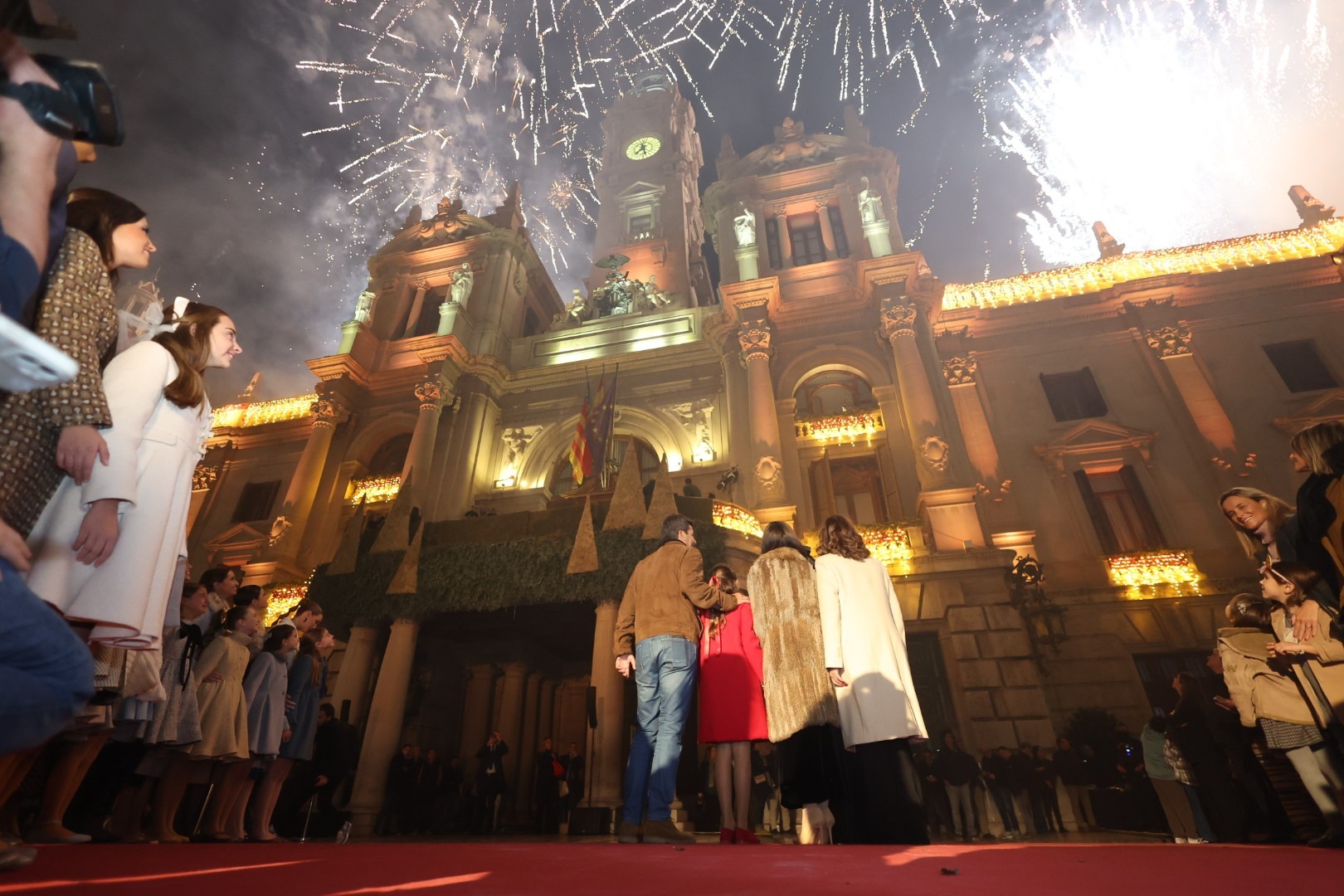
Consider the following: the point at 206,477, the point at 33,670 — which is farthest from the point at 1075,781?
the point at 206,477

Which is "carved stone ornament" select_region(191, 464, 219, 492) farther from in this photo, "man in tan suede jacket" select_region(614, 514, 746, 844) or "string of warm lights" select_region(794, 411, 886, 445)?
"man in tan suede jacket" select_region(614, 514, 746, 844)

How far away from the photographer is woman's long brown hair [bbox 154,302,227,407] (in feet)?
9.52

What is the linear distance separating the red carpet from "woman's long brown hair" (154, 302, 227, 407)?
188 cm

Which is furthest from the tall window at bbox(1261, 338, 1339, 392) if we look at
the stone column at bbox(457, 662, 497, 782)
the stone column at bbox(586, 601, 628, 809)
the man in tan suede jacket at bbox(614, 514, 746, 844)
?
the stone column at bbox(457, 662, 497, 782)

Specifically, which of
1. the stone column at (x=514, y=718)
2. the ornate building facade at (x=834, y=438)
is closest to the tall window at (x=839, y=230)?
the ornate building facade at (x=834, y=438)

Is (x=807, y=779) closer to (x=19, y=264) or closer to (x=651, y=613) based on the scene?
(x=651, y=613)

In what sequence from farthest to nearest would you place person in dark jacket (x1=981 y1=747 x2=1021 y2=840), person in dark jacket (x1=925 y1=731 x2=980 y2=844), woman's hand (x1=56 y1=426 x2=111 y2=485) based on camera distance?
person in dark jacket (x1=981 y1=747 x2=1021 y2=840) < person in dark jacket (x1=925 y1=731 x2=980 y2=844) < woman's hand (x1=56 y1=426 x2=111 y2=485)

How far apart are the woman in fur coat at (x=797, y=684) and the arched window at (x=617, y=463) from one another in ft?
45.3

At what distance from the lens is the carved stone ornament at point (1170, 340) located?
16.7m

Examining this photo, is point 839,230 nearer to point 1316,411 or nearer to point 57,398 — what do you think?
point 1316,411

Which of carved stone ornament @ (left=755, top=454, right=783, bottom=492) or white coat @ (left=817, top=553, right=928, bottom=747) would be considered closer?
white coat @ (left=817, top=553, right=928, bottom=747)

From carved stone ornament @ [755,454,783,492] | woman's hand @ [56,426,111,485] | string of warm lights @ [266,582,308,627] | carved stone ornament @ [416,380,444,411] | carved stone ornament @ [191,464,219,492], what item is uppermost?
carved stone ornament @ [416,380,444,411]

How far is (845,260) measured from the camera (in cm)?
1952

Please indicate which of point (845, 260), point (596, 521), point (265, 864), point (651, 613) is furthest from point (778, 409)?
point (265, 864)
